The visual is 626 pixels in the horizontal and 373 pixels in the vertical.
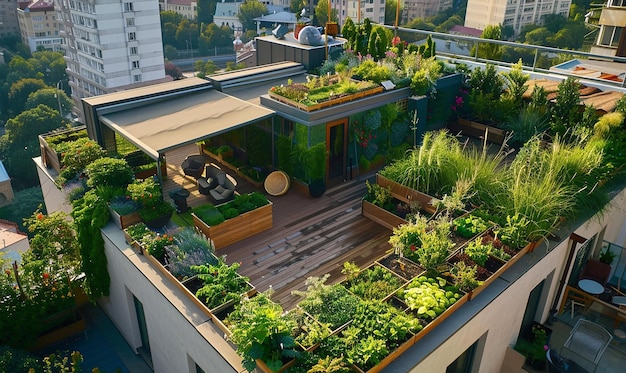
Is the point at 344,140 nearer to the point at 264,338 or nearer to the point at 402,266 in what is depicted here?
the point at 402,266

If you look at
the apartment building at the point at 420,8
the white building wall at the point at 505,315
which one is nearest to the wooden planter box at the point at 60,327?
the white building wall at the point at 505,315

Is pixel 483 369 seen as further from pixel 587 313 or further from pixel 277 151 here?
pixel 277 151

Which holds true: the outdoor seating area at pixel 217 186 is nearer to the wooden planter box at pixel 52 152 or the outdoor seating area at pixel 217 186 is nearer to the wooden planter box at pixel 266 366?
the wooden planter box at pixel 52 152

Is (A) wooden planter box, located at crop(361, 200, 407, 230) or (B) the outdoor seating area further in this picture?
(B) the outdoor seating area

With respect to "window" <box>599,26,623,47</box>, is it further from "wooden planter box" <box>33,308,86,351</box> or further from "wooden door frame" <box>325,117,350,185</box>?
"wooden planter box" <box>33,308,86,351</box>

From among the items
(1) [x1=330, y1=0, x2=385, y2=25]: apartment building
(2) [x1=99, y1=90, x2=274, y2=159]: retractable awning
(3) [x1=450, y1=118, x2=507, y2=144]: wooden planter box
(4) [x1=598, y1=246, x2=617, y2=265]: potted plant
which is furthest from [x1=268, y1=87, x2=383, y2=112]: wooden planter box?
(1) [x1=330, y1=0, x2=385, y2=25]: apartment building

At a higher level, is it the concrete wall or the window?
the window

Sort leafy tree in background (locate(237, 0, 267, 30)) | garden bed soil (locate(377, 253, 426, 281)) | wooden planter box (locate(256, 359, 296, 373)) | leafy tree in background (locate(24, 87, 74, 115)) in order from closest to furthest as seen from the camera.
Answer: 1. wooden planter box (locate(256, 359, 296, 373))
2. garden bed soil (locate(377, 253, 426, 281))
3. leafy tree in background (locate(24, 87, 74, 115))
4. leafy tree in background (locate(237, 0, 267, 30))

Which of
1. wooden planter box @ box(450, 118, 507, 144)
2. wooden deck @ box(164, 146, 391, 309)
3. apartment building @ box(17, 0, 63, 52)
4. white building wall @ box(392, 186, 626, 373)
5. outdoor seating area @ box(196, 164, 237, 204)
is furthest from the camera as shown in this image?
apartment building @ box(17, 0, 63, 52)
